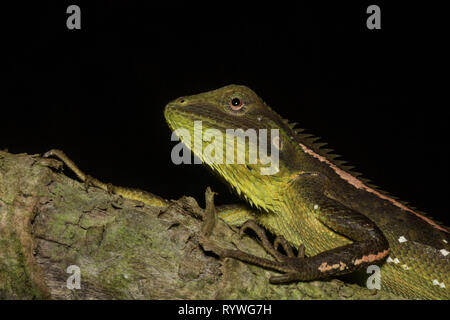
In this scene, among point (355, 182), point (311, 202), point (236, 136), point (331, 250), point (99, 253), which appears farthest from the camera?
point (355, 182)

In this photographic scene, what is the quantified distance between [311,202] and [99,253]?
6.81ft

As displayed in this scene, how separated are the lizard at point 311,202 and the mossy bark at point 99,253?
1.36 feet

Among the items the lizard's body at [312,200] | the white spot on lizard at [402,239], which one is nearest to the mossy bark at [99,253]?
the lizard's body at [312,200]

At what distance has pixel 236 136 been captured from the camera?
397 cm

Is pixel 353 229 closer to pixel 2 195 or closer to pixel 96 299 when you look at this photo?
pixel 96 299

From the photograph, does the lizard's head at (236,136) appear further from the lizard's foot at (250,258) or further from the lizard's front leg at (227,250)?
the lizard's foot at (250,258)

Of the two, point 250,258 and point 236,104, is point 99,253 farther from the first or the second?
point 236,104

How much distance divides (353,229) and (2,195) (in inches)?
120

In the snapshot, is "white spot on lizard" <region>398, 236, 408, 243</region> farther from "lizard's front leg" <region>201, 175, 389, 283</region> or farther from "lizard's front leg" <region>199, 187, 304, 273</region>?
"lizard's front leg" <region>199, 187, 304, 273</region>

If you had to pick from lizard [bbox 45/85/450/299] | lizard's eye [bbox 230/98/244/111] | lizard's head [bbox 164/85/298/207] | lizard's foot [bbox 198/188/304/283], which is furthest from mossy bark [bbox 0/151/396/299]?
lizard's eye [bbox 230/98/244/111]

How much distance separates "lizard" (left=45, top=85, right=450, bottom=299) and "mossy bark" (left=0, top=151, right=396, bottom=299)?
1.36 feet

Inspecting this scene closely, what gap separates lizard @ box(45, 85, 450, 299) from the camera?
12.1ft

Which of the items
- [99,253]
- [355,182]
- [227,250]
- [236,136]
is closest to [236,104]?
[236,136]
